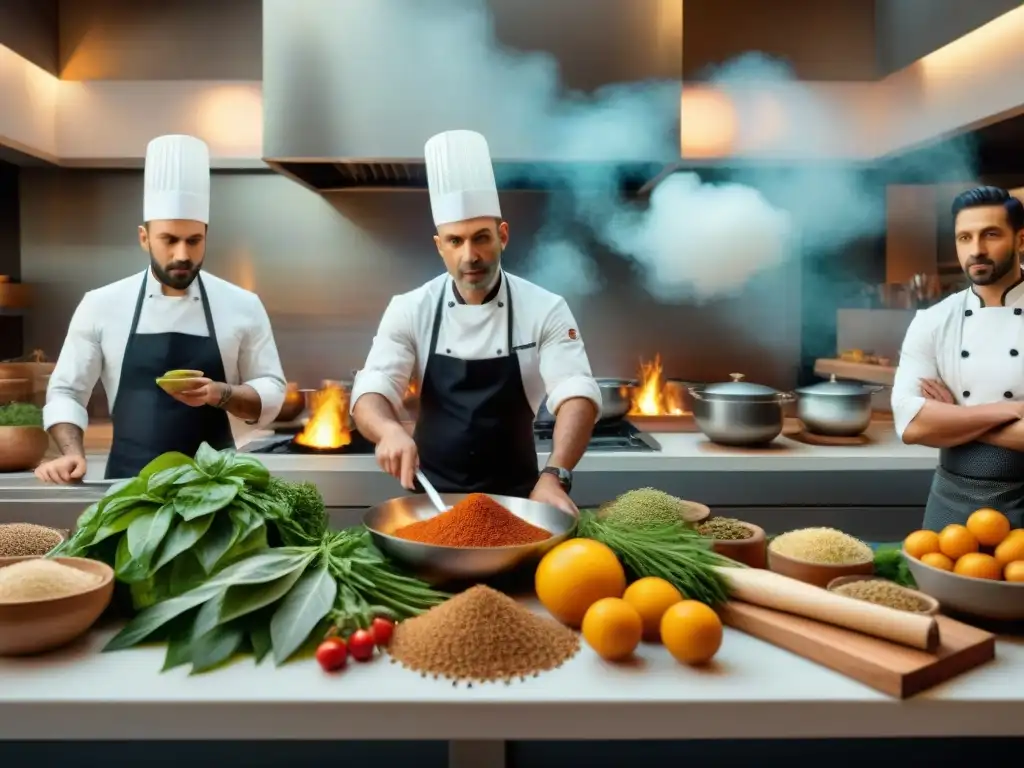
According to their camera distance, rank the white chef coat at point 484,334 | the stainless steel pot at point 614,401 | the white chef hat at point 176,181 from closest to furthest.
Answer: the white chef coat at point 484,334, the white chef hat at point 176,181, the stainless steel pot at point 614,401

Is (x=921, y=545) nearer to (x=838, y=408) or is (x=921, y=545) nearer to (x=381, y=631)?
(x=381, y=631)

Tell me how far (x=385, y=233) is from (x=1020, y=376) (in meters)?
2.65

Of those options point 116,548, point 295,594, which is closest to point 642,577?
point 295,594

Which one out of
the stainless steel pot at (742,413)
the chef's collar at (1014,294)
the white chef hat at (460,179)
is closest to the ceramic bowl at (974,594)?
the chef's collar at (1014,294)

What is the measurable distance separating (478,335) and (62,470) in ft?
3.90

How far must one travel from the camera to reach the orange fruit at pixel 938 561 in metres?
1.23

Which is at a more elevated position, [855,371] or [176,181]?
[176,181]

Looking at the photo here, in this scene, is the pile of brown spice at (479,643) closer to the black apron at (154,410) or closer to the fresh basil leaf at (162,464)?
the fresh basil leaf at (162,464)

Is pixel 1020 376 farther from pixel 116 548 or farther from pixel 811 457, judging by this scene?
pixel 116 548

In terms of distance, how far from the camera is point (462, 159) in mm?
2252

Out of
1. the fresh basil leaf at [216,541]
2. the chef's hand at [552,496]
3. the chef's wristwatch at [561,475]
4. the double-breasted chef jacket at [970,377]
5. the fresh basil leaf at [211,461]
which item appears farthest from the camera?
the double-breasted chef jacket at [970,377]

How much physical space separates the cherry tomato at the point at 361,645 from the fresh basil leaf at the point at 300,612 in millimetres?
65

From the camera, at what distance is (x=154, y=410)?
2.53 meters

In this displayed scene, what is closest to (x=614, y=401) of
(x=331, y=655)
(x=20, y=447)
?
(x=20, y=447)
